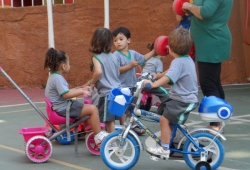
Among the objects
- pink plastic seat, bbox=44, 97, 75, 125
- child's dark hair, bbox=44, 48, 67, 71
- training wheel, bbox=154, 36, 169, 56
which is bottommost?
pink plastic seat, bbox=44, 97, 75, 125

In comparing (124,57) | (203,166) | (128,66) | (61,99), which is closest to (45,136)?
(61,99)

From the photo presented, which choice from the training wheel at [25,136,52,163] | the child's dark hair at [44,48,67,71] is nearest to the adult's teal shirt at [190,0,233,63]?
the child's dark hair at [44,48,67,71]

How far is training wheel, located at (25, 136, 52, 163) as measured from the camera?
551 cm

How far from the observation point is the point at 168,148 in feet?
16.5

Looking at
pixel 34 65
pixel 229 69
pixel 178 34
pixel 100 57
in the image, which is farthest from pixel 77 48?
pixel 178 34

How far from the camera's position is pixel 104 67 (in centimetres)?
580

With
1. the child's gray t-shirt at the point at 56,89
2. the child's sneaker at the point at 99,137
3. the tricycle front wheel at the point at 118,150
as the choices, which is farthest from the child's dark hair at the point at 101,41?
the tricycle front wheel at the point at 118,150

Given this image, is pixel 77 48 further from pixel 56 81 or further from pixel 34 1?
pixel 56 81

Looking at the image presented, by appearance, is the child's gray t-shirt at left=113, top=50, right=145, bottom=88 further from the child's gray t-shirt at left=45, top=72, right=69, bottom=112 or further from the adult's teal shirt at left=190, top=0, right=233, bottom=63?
the child's gray t-shirt at left=45, top=72, right=69, bottom=112

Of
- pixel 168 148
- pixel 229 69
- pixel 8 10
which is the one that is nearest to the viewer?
pixel 168 148

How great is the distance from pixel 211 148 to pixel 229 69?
257 inches

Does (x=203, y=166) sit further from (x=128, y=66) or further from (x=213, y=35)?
(x=213, y=35)

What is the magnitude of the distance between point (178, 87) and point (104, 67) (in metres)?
1.02

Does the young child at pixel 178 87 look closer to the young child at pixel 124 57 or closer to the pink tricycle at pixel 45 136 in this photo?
the pink tricycle at pixel 45 136
